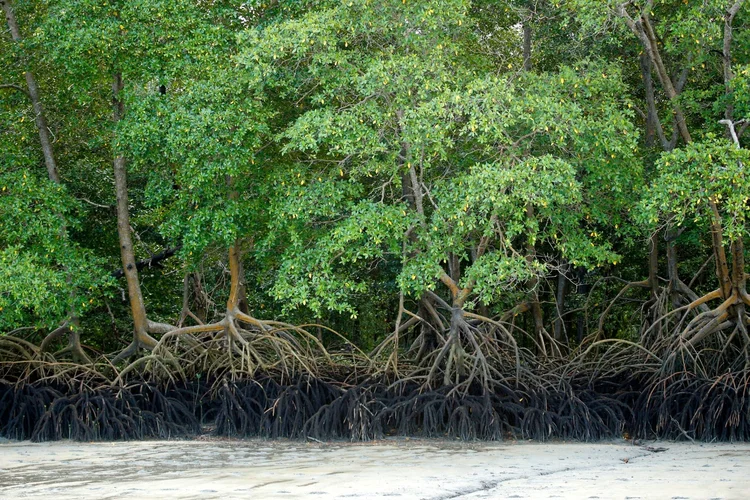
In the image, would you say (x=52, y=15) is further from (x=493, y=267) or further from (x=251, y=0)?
(x=493, y=267)

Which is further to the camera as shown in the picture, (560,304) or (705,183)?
(560,304)

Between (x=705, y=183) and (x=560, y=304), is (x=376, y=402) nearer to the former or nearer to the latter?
(x=705, y=183)

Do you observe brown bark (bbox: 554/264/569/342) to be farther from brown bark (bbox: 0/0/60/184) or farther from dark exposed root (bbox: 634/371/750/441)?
brown bark (bbox: 0/0/60/184)

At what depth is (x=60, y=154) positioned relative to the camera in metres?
16.2

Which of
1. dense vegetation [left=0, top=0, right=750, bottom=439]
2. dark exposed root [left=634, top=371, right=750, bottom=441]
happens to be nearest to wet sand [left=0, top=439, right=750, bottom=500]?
dark exposed root [left=634, top=371, right=750, bottom=441]

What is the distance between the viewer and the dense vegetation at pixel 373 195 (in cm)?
1223

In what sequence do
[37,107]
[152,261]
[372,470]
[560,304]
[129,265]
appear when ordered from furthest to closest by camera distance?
[560,304], [152,261], [129,265], [37,107], [372,470]

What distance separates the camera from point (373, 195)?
13.7 meters

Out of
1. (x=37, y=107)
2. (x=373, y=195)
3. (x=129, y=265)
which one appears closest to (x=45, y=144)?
(x=37, y=107)

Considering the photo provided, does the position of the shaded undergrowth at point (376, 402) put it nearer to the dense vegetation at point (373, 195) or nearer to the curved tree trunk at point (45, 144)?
the dense vegetation at point (373, 195)

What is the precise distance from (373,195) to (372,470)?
4.32 m

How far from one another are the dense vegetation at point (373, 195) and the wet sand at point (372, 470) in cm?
79

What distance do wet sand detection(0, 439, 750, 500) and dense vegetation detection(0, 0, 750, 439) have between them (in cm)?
79

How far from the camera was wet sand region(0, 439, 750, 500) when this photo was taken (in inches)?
345
